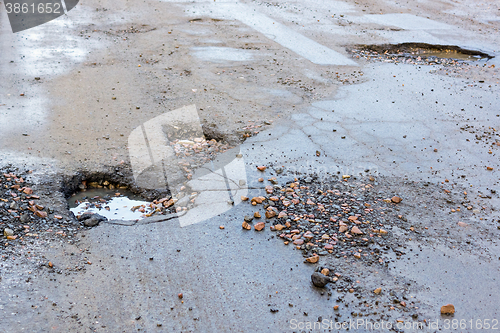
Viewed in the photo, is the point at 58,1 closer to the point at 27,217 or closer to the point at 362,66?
the point at 362,66

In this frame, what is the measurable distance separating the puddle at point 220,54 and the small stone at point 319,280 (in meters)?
4.95

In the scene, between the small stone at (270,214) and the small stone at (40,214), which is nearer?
the small stone at (40,214)

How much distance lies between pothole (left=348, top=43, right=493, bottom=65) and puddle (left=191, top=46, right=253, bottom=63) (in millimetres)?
2149

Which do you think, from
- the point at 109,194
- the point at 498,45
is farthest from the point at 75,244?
the point at 498,45

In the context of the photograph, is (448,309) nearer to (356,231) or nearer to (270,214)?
(356,231)

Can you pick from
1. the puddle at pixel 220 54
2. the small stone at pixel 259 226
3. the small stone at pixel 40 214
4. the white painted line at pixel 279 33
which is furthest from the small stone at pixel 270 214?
the white painted line at pixel 279 33

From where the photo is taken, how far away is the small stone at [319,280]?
2.79 metres

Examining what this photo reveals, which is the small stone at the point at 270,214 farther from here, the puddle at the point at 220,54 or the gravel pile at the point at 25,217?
the puddle at the point at 220,54

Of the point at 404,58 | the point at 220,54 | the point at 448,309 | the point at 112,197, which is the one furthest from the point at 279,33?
the point at 448,309

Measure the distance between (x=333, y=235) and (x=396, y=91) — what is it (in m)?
3.73

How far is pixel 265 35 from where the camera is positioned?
8.29m

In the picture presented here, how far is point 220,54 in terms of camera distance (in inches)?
283

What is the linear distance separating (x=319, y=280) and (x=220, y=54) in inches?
210

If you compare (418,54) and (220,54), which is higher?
(220,54)
